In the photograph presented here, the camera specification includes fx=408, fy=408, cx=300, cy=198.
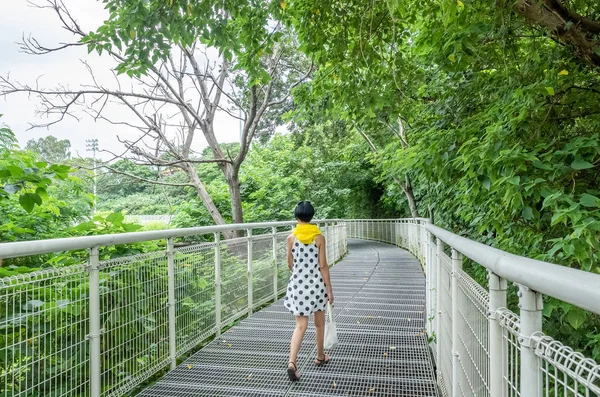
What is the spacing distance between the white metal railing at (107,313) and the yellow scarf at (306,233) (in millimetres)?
1061

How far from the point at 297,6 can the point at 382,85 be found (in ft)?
5.05

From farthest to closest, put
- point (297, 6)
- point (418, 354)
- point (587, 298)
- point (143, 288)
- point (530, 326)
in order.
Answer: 1. point (297, 6)
2. point (418, 354)
3. point (143, 288)
4. point (530, 326)
5. point (587, 298)

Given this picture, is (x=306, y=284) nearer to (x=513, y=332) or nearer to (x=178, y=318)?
(x=178, y=318)

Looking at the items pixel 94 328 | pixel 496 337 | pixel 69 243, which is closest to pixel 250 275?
pixel 94 328

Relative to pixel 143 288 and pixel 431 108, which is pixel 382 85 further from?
pixel 143 288

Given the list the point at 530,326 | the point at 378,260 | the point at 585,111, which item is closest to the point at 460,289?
the point at 530,326

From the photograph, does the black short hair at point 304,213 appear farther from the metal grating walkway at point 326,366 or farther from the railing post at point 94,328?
the railing post at point 94,328

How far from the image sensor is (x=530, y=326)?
1.02m

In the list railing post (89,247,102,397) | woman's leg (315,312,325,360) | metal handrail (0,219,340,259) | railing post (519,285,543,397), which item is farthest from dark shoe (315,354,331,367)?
railing post (519,285,543,397)

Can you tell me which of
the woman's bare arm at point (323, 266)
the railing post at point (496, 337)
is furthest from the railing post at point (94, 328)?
the railing post at point (496, 337)

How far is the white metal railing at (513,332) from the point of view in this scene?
773mm

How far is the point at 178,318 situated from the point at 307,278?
51.1 inches

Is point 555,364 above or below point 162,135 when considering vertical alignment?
below

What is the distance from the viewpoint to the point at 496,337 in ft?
4.52
